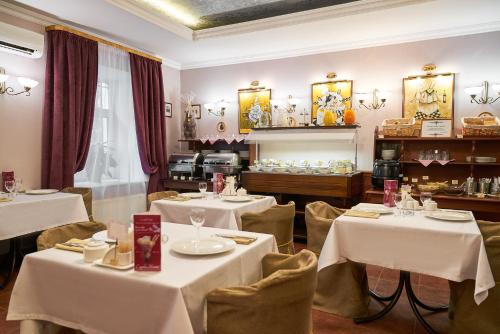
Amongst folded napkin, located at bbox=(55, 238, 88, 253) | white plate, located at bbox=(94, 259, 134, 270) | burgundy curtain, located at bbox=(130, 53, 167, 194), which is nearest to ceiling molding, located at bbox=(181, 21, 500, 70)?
burgundy curtain, located at bbox=(130, 53, 167, 194)

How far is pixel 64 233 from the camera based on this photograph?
213 cm

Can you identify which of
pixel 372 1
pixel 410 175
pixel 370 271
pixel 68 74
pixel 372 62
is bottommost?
pixel 370 271

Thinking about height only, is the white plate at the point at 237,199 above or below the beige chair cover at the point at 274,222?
above

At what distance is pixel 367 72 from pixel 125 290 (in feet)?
14.2

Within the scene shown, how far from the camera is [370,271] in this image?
3525mm

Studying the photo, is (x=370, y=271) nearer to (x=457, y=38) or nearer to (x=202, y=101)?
(x=457, y=38)

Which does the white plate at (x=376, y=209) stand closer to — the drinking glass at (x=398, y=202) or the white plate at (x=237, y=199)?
the drinking glass at (x=398, y=202)

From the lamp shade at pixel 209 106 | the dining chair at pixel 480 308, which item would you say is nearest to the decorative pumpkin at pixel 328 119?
the lamp shade at pixel 209 106

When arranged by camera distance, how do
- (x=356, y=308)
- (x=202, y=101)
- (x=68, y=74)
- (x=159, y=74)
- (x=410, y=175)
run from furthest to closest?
1. (x=202, y=101)
2. (x=159, y=74)
3. (x=410, y=175)
4. (x=68, y=74)
5. (x=356, y=308)

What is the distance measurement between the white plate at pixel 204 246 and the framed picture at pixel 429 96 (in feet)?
11.1

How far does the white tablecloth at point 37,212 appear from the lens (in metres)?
2.90

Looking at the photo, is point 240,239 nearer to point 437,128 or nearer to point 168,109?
point 437,128

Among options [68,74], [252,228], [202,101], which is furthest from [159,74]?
[252,228]

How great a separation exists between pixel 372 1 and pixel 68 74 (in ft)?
11.4
